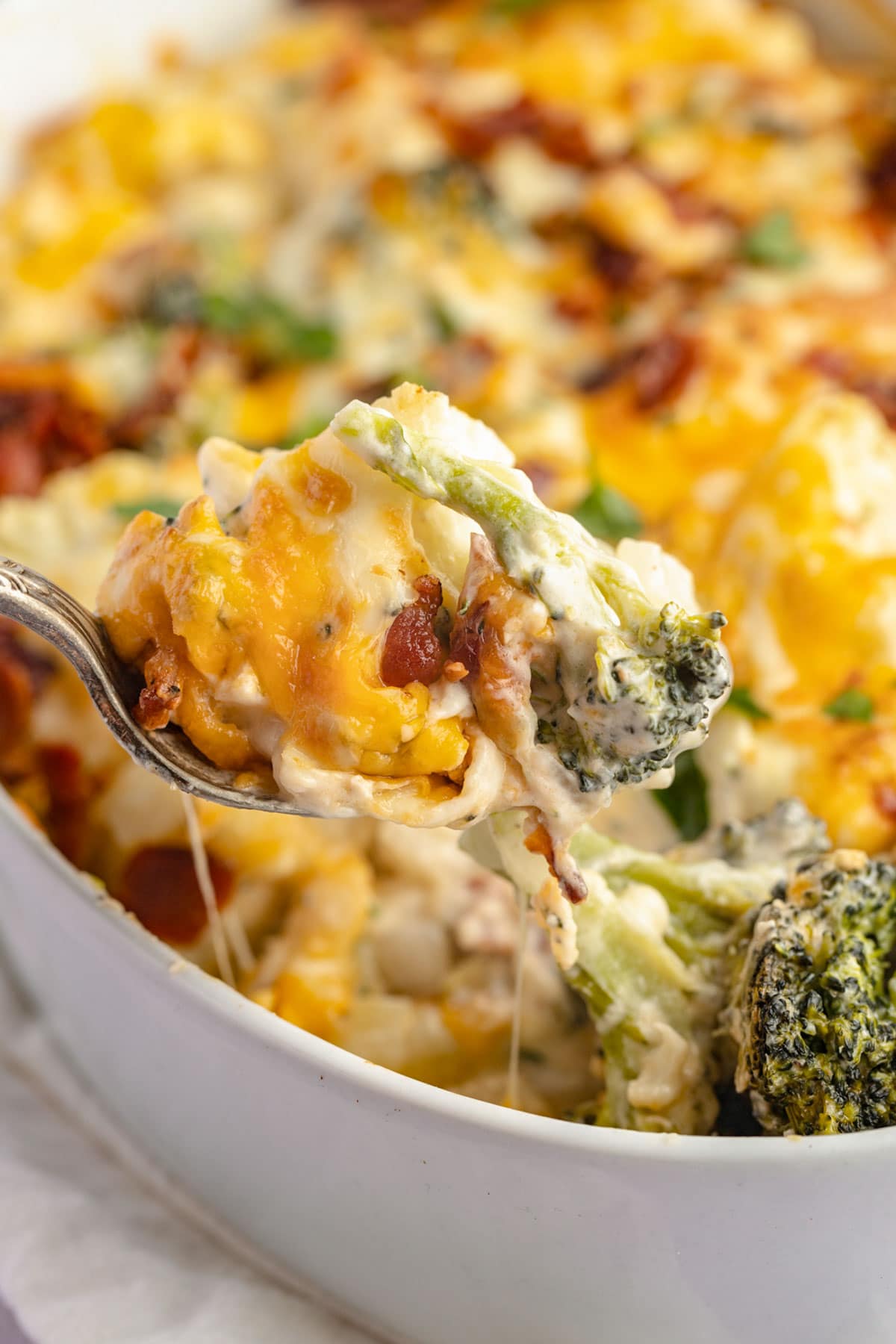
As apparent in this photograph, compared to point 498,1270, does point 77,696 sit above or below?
above

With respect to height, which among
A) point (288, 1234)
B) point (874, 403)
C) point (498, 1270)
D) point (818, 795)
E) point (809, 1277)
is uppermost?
point (874, 403)

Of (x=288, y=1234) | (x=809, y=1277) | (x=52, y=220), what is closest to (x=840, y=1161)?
(x=809, y=1277)

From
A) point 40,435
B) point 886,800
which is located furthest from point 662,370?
point 40,435

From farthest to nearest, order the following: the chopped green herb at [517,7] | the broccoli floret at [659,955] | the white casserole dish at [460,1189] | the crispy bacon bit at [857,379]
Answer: the chopped green herb at [517,7] → the crispy bacon bit at [857,379] → the broccoli floret at [659,955] → the white casserole dish at [460,1189]

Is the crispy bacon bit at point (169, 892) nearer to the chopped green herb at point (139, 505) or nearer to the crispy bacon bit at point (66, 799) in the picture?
the crispy bacon bit at point (66, 799)

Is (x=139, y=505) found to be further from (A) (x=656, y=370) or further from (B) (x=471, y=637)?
(B) (x=471, y=637)

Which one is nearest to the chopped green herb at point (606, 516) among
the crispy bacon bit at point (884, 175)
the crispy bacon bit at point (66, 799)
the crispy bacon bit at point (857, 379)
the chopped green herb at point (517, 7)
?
the crispy bacon bit at point (857, 379)

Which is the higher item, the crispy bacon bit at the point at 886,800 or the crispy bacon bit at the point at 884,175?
the crispy bacon bit at the point at 884,175

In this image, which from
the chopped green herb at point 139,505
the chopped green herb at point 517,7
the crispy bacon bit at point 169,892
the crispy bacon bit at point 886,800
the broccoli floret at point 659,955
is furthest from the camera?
the chopped green herb at point 517,7

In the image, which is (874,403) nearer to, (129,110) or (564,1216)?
(564,1216)
